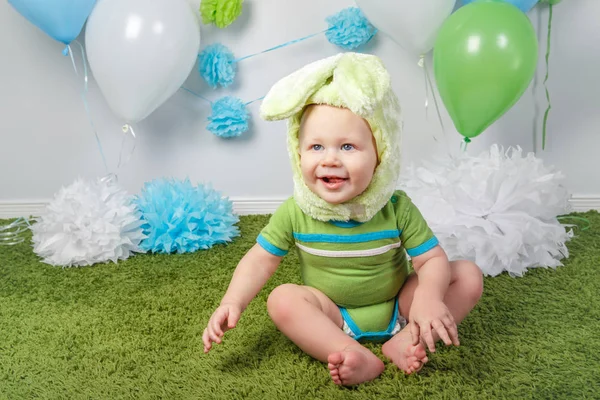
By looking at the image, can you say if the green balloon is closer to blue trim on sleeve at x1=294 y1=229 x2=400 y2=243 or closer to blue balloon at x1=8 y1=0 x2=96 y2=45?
blue trim on sleeve at x1=294 y1=229 x2=400 y2=243

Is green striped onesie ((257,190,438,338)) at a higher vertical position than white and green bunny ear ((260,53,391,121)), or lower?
lower

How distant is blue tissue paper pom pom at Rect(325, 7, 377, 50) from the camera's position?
1.90m

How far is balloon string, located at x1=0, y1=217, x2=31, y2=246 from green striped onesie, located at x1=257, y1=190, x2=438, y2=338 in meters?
1.14

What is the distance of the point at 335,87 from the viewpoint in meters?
1.03

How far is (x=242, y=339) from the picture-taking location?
3.92 ft

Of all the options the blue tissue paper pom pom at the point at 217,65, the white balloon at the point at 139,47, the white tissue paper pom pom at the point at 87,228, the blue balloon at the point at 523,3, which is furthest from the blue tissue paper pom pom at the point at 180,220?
the blue balloon at the point at 523,3

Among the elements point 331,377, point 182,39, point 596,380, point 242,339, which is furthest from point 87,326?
point 596,380

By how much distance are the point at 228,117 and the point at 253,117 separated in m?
0.10

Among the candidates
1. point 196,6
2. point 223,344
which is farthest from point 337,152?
point 196,6

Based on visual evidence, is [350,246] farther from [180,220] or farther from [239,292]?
[180,220]

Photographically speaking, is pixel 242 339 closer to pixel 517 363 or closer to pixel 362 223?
pixel 362 223

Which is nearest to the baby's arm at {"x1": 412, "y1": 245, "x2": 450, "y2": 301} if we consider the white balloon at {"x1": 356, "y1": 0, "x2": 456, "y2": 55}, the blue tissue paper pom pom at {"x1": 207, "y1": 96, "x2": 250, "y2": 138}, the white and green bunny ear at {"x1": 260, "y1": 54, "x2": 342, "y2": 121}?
the white and green bunny ear at {"x1": 260, "y1": 54, "x2": 342, "y2": 121}

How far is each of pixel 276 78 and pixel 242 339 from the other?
107cm

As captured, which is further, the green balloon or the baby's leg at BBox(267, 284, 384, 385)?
the green balloon
